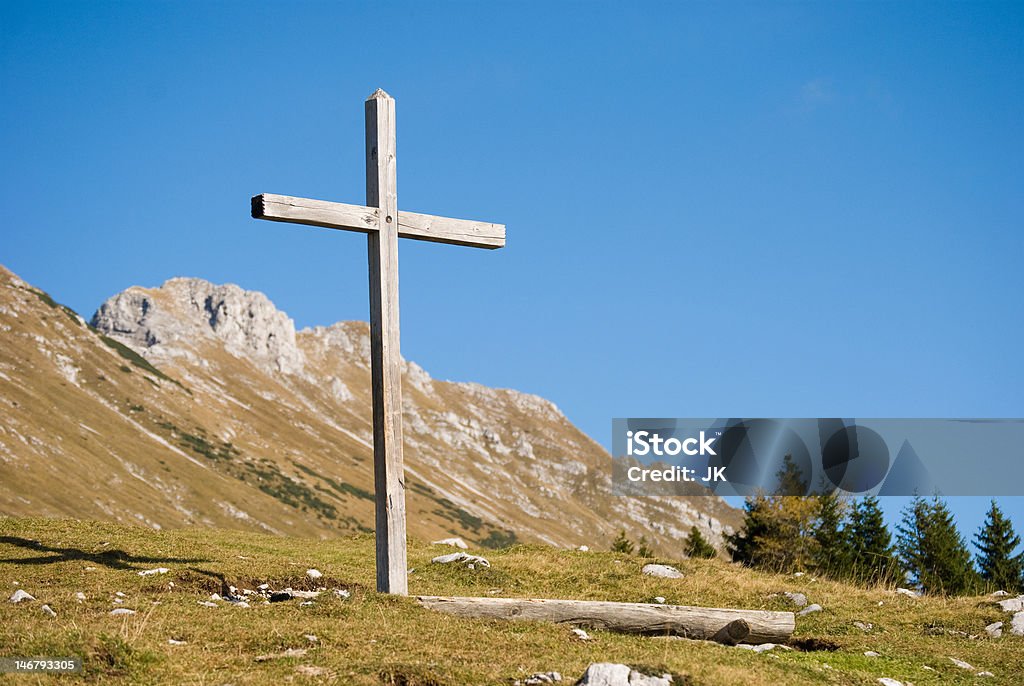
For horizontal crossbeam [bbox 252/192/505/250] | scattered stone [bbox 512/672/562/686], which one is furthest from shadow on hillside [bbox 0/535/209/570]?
scattered stone [bbox 512/672/562/686]

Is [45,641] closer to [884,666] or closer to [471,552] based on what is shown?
[884,666]

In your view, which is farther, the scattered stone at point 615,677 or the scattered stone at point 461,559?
the scattered stone at point 461,559

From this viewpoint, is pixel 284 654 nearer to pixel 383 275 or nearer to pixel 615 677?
pixel 615 677

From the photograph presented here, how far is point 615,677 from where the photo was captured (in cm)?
942

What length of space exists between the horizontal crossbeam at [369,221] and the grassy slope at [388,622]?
224 inches

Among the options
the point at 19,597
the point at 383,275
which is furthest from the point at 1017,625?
the point at 19,597

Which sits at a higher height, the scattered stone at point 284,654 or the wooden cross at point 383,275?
the wooden cross at point 383,275

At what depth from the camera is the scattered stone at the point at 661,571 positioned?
2027cm

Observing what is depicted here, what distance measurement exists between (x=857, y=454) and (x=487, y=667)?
189ft

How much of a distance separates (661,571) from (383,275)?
30.9 feet

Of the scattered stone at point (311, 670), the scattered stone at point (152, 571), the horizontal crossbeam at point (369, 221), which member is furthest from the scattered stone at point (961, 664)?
the scattered stone at point (152, 571)

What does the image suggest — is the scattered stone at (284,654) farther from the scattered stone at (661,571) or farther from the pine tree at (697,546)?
the pine tree at (697,546)

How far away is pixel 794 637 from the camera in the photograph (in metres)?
15.0

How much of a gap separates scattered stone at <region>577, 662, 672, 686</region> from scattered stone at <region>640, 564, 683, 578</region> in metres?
10.7
